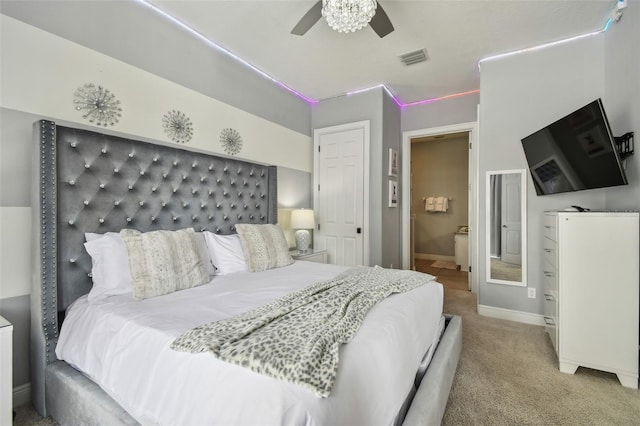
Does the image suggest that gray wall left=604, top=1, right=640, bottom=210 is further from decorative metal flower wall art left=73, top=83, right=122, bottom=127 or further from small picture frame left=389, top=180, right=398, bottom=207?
decorative metal flower wall art left=73, top=83, right=122, bottom=127

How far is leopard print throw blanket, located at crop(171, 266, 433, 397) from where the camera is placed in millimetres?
841

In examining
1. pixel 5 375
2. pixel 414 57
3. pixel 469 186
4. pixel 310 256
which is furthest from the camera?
pixel 469 186

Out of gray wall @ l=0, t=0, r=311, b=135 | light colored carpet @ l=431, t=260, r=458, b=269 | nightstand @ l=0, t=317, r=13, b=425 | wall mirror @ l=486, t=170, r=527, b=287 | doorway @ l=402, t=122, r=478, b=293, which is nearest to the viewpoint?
nightstand @ l=0, t=317, r=13, b=425

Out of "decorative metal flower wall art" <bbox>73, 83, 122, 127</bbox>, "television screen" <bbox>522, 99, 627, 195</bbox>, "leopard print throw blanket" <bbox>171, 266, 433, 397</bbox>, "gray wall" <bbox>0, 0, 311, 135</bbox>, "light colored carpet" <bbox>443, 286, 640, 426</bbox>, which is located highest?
"gray wall" <bbox>0, 0, 311, 135</bbox>

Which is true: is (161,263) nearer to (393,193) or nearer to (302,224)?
(302,224)

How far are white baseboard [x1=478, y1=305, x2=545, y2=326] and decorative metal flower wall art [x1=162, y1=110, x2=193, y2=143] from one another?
361 cm

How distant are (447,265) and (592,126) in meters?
4.40

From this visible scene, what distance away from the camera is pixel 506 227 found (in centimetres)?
307

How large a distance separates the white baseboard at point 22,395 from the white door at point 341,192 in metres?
3.06

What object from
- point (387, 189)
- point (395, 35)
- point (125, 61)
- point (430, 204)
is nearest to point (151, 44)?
point (125, 61)

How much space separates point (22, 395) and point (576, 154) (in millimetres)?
4254

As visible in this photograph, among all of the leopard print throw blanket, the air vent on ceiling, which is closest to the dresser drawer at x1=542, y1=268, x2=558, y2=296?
the leopard print throw blanket

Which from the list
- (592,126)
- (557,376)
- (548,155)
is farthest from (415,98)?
(557,376)

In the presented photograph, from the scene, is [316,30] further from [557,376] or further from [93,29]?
[557,376]
